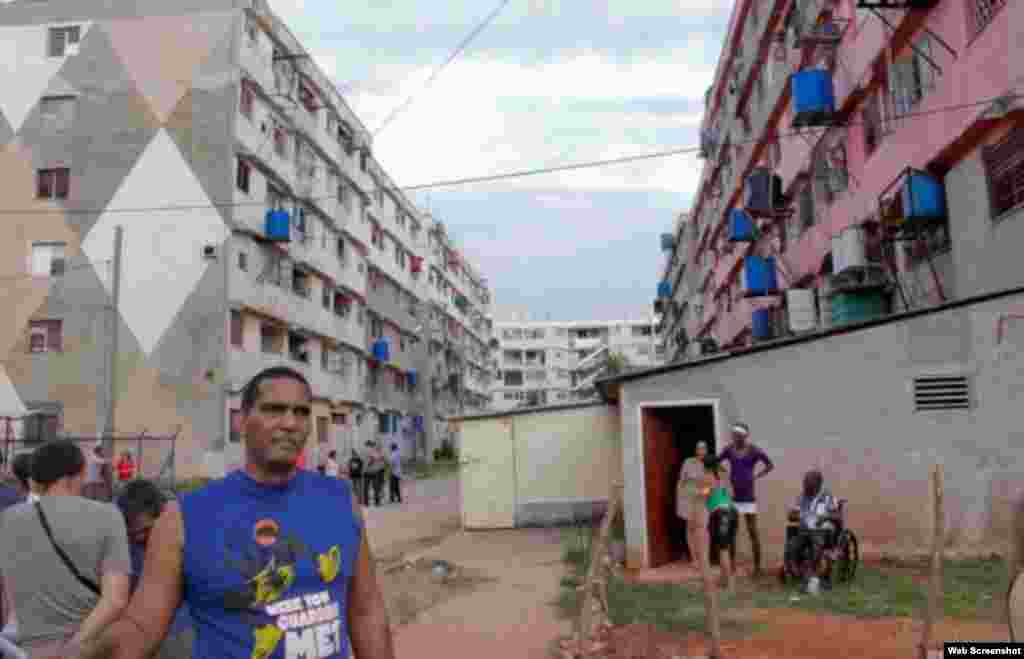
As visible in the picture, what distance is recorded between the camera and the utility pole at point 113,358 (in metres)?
25.6

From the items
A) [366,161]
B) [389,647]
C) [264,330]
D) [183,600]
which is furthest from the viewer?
[366,161]

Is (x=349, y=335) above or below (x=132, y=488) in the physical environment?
above

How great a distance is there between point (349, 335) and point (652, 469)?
3182 centimetres

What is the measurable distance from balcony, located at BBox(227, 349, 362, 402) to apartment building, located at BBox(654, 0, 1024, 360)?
13760mm

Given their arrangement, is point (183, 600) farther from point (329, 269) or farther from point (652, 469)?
point (329, 269)

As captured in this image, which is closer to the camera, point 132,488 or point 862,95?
point 132,488

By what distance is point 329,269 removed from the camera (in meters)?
40.1

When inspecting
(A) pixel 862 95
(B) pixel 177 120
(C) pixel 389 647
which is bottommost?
(C) pixel 389 647

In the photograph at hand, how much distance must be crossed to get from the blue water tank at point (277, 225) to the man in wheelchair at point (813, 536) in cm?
2498

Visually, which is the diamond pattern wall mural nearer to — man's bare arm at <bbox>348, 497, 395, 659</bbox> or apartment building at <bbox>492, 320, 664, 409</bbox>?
man's bare arm at <bbox>348, 497, 395, 659</bbox>

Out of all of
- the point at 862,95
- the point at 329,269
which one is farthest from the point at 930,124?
the point at 329,269

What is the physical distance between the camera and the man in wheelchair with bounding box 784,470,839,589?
33.7 ft

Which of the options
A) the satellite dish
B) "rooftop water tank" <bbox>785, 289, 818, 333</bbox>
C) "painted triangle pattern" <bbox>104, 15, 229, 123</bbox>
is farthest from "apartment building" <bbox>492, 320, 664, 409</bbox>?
the satellite dish

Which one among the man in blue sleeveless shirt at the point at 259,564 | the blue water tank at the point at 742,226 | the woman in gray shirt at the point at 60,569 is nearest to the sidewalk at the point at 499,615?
the woman in gray shirt at the point at 60,569
